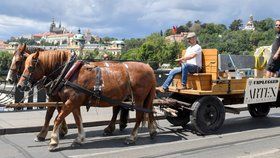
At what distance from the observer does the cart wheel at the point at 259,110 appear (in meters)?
11.8

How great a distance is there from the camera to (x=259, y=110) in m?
11.9

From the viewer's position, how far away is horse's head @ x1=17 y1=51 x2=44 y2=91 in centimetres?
761

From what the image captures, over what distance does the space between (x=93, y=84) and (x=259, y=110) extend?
236 inches

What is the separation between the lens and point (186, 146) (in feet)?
26.1

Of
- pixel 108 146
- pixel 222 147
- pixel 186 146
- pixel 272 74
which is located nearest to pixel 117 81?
pixel 108 146

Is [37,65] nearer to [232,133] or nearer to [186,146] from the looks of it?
[186,146]

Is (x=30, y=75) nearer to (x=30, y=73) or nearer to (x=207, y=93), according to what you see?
(x=30, y=73)

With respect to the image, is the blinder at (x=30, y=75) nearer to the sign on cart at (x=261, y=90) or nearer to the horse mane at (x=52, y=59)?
the horse mane at (x=52, y=59)

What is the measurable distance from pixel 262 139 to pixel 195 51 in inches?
93.5

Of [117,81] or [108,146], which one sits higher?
[117,81]

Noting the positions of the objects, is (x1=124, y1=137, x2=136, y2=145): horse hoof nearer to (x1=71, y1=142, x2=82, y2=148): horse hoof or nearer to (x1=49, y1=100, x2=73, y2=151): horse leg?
(x1=71, y1=142, x2=82, y2=148): horse hoof

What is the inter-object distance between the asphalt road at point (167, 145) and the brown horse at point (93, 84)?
0.32 meters

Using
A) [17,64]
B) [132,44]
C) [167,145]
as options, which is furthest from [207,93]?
[132,44]

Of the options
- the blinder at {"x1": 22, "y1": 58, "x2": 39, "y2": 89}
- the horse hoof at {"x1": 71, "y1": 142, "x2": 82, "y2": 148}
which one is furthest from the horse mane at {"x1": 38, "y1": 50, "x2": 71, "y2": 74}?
the horse hoof at {"x1": 71, "y1": 142, "x2": 82, "y2": 148}
